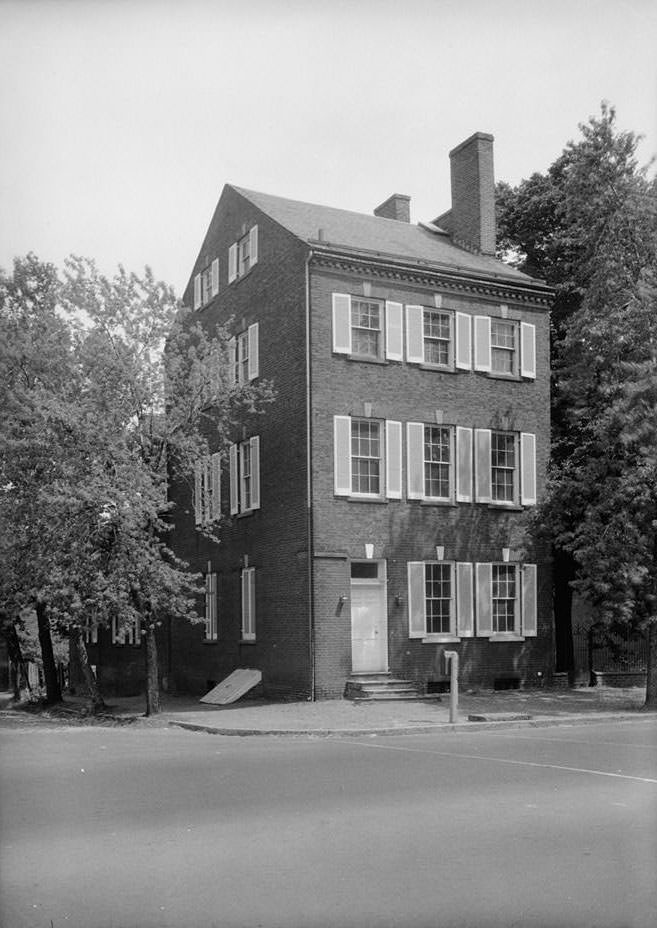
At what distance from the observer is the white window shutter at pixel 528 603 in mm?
26609

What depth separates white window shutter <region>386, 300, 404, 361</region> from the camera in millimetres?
25359

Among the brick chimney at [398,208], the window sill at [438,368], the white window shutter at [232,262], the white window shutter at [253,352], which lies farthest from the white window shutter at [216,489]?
the brick chimney at [398,208]

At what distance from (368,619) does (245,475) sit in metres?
5.28

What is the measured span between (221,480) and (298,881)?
2241cm

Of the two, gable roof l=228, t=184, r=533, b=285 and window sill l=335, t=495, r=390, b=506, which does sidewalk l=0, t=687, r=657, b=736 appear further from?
gable roof l=228, t=184, r=533, b=285

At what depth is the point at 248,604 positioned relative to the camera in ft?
87.4

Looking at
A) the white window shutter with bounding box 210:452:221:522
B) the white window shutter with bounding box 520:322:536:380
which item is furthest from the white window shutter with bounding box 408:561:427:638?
the white window shutter with bounding box 520:322:536:380

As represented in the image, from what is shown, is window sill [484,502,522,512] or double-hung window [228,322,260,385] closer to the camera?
window sill [484,502,522,512]

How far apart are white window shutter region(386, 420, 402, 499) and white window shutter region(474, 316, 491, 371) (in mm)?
3036

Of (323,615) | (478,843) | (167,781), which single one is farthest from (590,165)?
(478,843)

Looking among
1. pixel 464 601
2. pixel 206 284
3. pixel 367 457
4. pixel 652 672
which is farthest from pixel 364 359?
pixel 652 672

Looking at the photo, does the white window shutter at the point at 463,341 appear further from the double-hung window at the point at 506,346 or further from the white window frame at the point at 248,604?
the white window frame at the point at 248,604

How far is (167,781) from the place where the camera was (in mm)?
11938

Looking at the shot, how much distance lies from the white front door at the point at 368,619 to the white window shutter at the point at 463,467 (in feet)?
9.34
